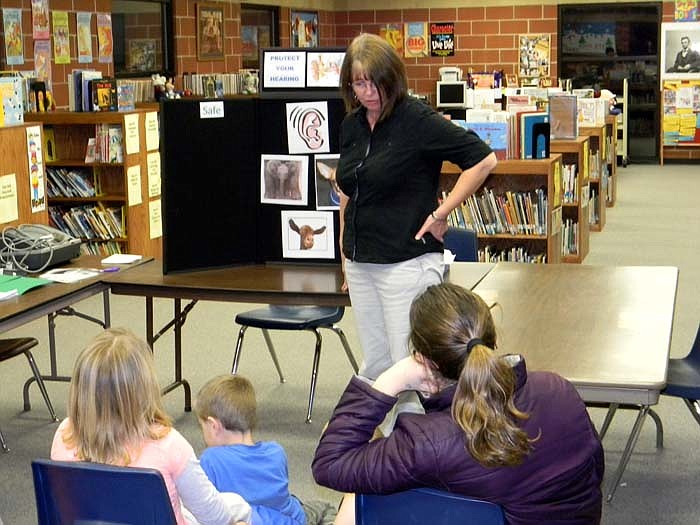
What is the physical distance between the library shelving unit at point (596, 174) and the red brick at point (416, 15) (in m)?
5.68

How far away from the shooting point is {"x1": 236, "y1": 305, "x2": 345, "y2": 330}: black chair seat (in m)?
4.49

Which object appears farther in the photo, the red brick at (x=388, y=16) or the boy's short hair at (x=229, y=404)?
the red brick at (x=388, y=16)

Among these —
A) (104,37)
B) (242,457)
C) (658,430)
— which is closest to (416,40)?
(104,37)

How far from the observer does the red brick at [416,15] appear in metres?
14.8

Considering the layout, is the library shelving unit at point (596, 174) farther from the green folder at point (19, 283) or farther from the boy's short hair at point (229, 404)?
the boy's short hair at point (229, 404)

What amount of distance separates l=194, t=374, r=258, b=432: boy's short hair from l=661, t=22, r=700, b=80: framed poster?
12.6m

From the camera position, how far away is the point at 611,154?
10.7m

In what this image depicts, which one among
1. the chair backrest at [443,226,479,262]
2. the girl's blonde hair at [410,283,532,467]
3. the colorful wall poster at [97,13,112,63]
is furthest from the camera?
the colorful wall poster at [97,13,112,63]

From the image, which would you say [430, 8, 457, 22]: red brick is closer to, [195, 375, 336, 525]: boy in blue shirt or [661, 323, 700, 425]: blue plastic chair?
[661, 323, 700, 425]: blue plastic chair

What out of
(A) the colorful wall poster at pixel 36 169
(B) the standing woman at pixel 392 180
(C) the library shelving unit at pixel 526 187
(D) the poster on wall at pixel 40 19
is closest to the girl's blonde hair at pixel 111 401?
(B) the standing woman at pixel 392 180

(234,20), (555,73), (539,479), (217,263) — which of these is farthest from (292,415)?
(555,73)

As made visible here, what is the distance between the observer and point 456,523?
191cm

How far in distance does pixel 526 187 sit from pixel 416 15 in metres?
8.76

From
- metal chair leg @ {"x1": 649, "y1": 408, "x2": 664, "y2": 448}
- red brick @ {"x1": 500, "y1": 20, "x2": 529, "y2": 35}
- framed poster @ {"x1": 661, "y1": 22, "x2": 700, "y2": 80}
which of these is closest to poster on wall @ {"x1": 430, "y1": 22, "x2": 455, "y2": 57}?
red brick @ {"x1": 500, "y1": 20, "x2": 529, "y2": 35}
